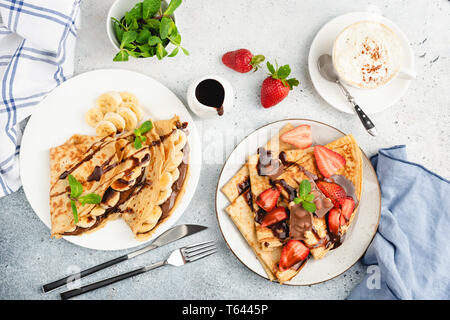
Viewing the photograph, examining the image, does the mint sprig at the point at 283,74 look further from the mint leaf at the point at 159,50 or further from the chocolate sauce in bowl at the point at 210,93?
the mint leaf at the point at 159,50

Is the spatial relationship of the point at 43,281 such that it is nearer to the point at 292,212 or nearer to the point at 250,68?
the point at 292,212

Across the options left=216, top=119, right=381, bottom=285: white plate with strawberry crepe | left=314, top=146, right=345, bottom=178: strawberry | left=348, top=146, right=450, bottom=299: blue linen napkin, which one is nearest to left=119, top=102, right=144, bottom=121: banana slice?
left=216, top=119, right=381, bottom=285: white plate with strawberry crepe

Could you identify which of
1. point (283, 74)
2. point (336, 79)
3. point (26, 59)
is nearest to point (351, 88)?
point (336, 79)

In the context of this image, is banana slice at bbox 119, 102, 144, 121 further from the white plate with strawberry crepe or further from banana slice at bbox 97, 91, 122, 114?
the white plate with strawberry crepe

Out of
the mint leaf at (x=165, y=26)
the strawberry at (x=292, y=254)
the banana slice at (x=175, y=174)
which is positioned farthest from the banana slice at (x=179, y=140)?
the strawberry at (x=292, y=254)

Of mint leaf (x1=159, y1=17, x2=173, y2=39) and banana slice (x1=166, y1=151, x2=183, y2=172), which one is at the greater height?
mint leaf (x1=159, y1=17, x2=173, y2=39)

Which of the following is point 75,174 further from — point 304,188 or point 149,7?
point 304,188
